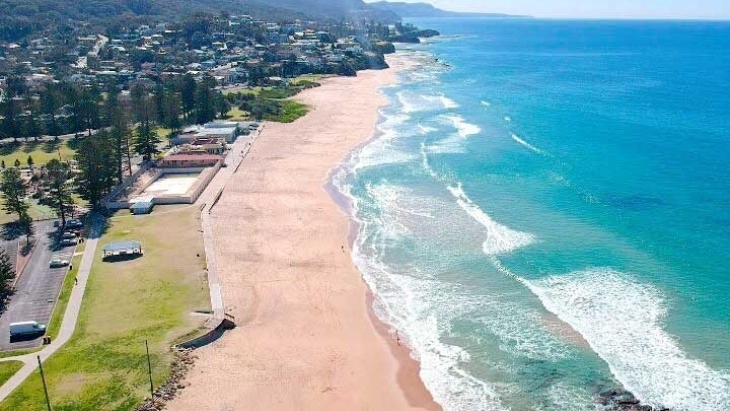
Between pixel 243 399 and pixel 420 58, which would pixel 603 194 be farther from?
pixel 420 58

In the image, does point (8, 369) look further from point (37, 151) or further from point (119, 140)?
point (37, 151)

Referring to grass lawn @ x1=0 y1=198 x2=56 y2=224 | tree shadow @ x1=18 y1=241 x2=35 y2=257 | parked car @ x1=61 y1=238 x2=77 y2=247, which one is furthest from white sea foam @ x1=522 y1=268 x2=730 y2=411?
grass lawn @ x1=0 y1=198 x2=56 y2=224

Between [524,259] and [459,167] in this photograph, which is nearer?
[524,259]

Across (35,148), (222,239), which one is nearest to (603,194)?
(222,239)

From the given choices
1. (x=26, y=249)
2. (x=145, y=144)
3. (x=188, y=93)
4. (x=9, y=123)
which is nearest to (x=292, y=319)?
(x=26, y=249)

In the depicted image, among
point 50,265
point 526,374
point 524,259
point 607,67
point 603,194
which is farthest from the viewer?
point 607,67

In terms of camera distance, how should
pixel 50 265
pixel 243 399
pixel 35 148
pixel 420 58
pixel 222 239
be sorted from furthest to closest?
1. pixel 420 58
2. pixel 35 148
3. pixel 222 239
4. pixel 50 265
5. pixel 243 399
